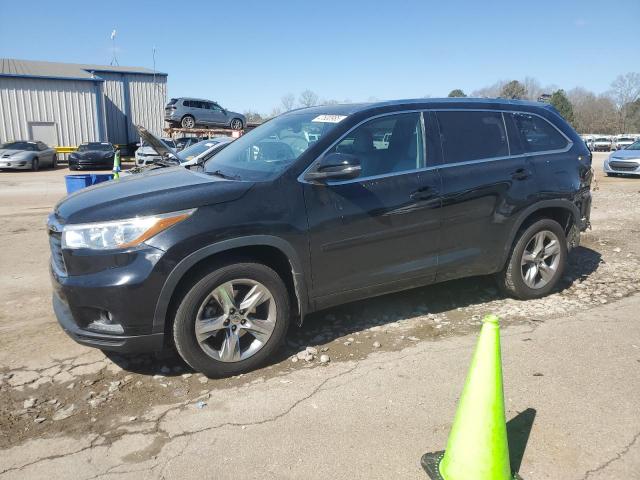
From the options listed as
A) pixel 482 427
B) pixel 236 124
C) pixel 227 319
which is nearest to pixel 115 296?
pixel 227 319

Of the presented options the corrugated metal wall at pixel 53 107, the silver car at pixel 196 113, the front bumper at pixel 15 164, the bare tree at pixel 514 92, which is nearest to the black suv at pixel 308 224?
the bare tree at pixel 514 92

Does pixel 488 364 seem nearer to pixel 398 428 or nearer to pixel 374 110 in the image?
pixel 398 428

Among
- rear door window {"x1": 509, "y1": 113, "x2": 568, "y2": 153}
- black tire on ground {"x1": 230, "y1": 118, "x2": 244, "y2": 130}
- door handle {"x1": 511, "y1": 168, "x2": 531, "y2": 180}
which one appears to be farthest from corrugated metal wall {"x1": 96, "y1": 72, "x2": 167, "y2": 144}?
door handle {"x1": 511, "y1": 168, "x2": 531, "y2": 180}

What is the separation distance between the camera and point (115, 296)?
317 cm

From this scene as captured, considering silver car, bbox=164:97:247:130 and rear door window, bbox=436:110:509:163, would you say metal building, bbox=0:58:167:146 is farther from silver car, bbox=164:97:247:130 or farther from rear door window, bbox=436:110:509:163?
rear door window, bbox=436:110:509:163

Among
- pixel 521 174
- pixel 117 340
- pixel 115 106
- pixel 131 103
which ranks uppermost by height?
pixel 131 103

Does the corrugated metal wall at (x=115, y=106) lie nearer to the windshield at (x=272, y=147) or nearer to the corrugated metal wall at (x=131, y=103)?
the corrugated metal wall at (x=131, y=103)

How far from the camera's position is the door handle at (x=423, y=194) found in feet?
13.3

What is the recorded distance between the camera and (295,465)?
8.66 feet

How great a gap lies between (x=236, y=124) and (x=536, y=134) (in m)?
28.5

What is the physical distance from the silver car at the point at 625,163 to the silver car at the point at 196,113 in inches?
825

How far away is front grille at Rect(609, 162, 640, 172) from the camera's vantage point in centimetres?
A: 1717

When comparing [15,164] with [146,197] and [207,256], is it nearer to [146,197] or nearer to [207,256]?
[146,197]

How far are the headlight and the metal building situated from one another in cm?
3402
